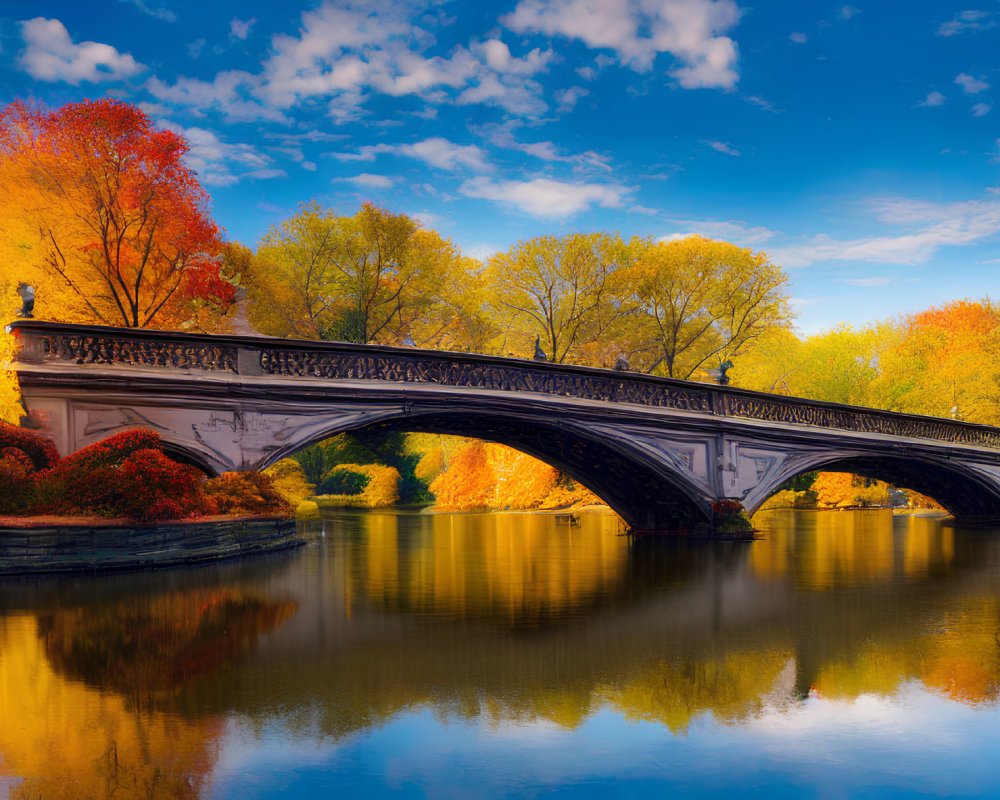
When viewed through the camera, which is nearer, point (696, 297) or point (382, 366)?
point (382, 366)

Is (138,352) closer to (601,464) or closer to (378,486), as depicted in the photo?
(601,464)

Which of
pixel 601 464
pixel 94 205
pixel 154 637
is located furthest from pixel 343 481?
pixel 154 637

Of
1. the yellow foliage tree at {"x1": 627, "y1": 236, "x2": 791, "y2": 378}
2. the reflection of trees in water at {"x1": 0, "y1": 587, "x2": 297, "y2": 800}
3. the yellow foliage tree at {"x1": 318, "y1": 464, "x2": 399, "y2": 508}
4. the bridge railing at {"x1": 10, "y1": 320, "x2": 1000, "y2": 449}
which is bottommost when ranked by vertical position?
the yellow foliage tree at {"x1": 318, "y1": 464, "x2": 399, "y2": 508}

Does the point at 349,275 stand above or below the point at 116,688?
above

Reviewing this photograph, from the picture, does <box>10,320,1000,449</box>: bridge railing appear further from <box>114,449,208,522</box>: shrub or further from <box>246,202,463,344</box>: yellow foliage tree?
<box>246,202,463,344</box>: yellow foliage tree

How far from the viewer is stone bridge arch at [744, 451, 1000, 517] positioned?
2228 centimetres

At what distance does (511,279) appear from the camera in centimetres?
4091

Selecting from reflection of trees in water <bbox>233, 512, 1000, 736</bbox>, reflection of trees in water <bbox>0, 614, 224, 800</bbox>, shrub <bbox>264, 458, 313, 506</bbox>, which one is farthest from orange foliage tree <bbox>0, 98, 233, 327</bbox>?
reflection of trees in water <bbox>0, 614, 224, 800</bbox>

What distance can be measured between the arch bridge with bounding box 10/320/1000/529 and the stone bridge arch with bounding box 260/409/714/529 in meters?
0.05

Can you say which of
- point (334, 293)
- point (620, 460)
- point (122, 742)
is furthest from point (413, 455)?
point (122, 742)

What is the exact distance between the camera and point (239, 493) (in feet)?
49.4

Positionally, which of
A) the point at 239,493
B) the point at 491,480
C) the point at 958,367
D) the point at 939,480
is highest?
the point at 958,367

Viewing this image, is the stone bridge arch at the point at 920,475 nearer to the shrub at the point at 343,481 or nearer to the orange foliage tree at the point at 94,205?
the orange foliage tree at the point at 94,205

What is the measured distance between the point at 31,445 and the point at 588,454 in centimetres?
1289
